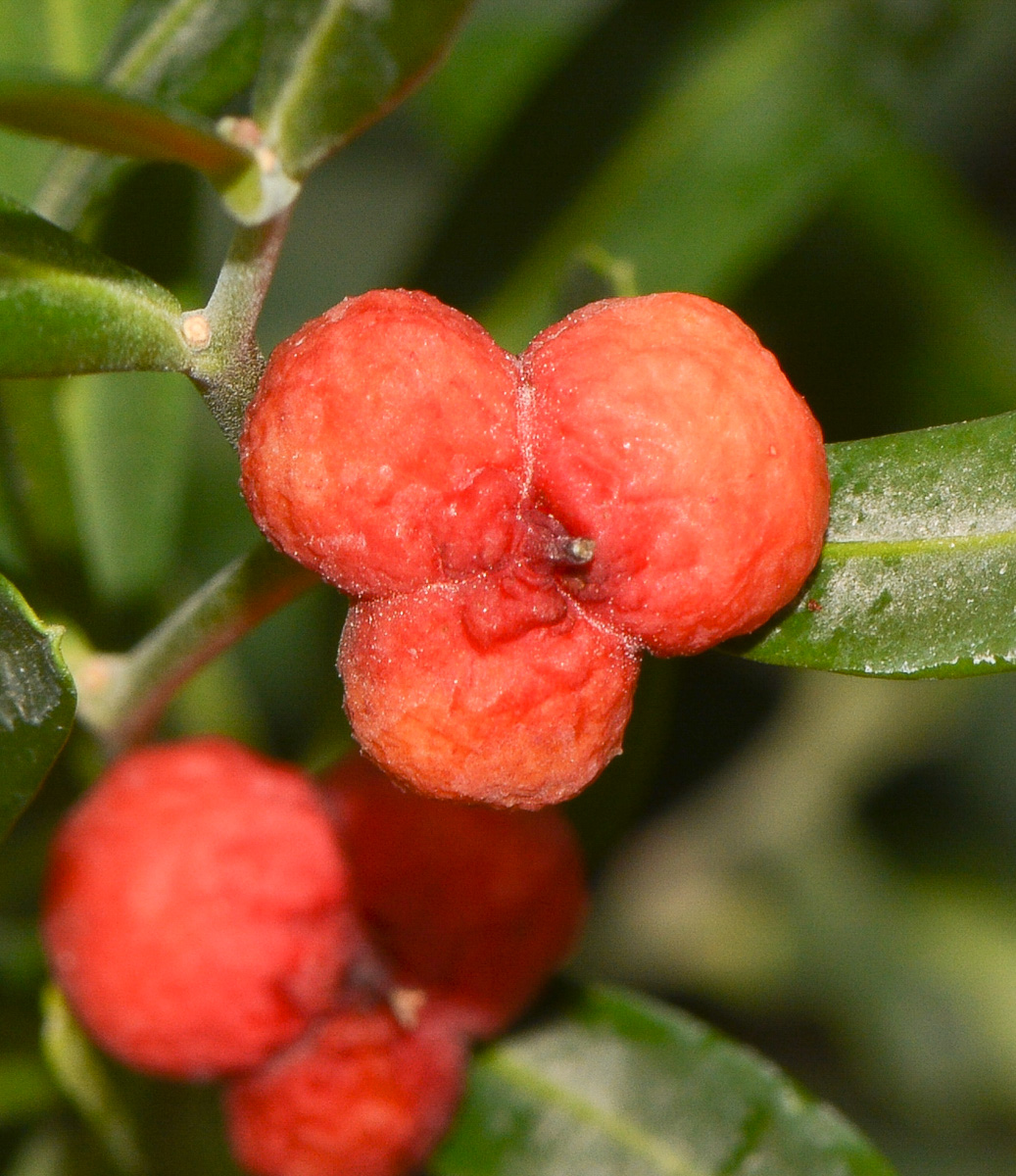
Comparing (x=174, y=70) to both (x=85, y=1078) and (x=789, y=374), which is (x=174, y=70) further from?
(x=789, y=374)

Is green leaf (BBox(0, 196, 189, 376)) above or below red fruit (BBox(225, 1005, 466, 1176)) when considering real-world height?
above

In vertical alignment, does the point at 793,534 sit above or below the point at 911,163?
above

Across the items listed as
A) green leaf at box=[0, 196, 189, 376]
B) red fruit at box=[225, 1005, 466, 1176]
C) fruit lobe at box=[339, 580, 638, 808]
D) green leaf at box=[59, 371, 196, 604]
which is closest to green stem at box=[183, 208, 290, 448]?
green leaf at box=[0, 196, 189, 376]

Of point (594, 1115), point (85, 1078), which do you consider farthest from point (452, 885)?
point (85, 1078)

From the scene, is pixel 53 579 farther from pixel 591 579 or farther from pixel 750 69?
pixel 750 69

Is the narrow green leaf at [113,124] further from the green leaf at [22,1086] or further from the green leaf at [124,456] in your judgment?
the green leaf at [22,1086]

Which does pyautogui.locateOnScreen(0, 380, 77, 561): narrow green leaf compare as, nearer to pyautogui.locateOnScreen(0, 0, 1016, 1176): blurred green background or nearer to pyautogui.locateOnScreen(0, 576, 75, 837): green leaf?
pyautogui.locateOnScreen(0, 0, 1016, 1176): blurred green background

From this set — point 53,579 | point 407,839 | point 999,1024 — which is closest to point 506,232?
point 53,579
